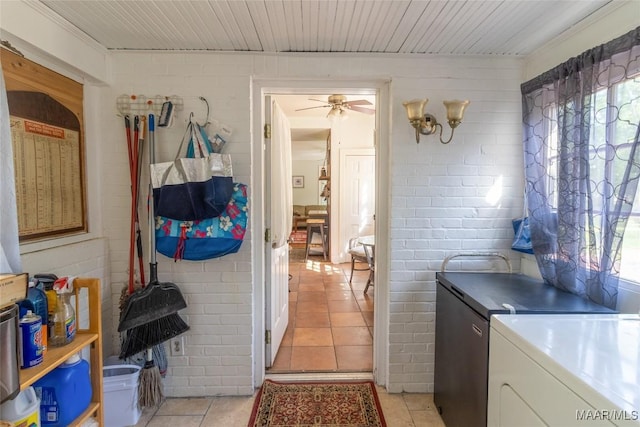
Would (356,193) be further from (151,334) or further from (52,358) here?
(52,358)

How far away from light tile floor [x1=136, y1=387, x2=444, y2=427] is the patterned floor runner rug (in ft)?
0.21

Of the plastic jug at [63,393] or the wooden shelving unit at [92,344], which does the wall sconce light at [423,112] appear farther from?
the plastic jug at [63,393]

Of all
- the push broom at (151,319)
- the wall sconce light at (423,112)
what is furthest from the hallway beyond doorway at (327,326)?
the wall sconce light at (423,112)

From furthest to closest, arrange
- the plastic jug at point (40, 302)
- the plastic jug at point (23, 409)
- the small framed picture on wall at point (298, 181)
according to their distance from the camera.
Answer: the small framed picture on wall at point (298, 181) → the plastic jug at point (40, 302) → the plastic jug at point (23, 409)

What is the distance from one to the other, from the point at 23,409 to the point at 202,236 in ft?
3.24

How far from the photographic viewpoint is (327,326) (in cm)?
310

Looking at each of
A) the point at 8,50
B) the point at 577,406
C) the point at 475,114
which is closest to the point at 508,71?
the point at 475,114

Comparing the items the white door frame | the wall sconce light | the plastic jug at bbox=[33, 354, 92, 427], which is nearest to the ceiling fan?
the white door frame

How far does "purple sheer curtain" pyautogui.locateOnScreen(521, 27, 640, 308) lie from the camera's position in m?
1.34

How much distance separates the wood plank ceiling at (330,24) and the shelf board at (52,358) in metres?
1.44

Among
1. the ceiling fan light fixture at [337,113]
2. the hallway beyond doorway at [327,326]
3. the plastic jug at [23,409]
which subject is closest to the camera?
the plastic jug at [23,409]

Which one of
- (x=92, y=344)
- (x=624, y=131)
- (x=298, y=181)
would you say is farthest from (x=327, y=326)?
(x=298, y=181)

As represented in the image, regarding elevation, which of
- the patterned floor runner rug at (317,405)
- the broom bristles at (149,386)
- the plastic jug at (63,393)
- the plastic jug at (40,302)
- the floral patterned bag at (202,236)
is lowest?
the patterned floor runner rug at (317,405)

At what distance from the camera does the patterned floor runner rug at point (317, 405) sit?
72.2 inches
